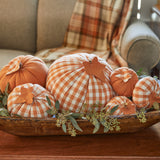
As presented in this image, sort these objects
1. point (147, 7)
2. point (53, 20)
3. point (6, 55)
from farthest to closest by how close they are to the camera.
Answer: point (147, 7), point (53, 20), point (6, 55)

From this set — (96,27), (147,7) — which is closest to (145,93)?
(96,27)

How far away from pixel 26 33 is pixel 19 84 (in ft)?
4.22

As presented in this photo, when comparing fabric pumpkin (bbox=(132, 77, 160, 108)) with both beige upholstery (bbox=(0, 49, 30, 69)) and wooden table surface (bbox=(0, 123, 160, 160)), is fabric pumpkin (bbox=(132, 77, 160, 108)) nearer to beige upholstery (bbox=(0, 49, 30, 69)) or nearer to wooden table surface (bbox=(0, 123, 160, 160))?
wooden table surface (bbox=(0, 123, 160, 160))

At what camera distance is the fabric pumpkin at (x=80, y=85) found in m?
0.71

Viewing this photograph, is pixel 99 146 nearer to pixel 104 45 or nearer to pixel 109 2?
pixel 104 45

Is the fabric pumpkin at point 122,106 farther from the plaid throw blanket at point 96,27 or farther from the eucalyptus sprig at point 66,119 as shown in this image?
the plaid throw blanket at point 96,27

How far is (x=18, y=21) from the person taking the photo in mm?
1951

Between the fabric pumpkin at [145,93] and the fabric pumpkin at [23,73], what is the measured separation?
0.29 meters

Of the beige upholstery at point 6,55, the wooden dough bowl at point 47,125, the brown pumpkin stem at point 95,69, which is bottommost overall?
the beige upholstery at point 6,55

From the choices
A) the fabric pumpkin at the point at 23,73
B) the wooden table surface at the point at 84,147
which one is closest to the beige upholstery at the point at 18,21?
the fabric pumpkin at the point at 23,73

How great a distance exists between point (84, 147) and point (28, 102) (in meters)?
0.20

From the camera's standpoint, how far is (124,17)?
1.78 meters

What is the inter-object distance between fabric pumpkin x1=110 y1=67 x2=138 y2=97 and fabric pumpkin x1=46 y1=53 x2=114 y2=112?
2 cm

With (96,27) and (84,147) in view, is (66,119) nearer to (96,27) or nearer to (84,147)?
(84,147)
